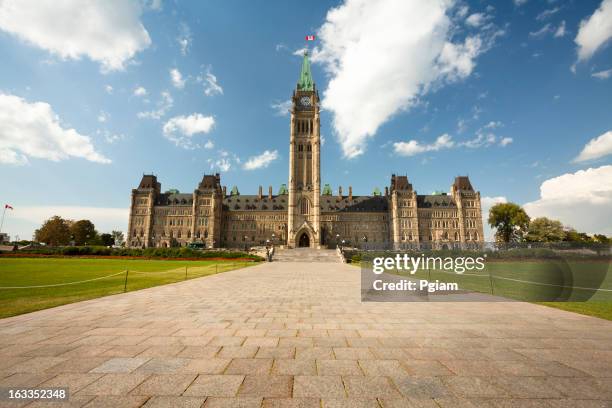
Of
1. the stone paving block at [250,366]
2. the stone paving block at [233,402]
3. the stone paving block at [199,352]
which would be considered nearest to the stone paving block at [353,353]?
the stone paving block at [250,366]

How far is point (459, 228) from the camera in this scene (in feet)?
298

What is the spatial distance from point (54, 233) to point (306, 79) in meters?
86.1

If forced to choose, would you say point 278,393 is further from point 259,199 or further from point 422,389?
point 259,199

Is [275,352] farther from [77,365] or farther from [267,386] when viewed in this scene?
[77,365]

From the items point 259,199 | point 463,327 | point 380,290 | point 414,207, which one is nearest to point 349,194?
point 414,207

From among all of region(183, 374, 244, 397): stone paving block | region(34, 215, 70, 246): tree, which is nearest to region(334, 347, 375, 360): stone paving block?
region(183, 374, 244, 397): stone paving block

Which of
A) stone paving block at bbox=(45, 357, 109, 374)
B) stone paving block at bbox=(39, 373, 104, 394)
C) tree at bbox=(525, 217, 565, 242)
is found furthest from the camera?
tree at bbox=(525, 217, 565, 242)

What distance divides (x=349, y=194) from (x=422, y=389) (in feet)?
329

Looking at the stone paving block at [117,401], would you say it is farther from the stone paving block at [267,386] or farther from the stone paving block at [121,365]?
the stone paving block at [267,386]

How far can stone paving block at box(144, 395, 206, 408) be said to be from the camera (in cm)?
323

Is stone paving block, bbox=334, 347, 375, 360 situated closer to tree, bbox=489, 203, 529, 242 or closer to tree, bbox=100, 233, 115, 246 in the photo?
tree, bbox=489, 203, 529, 242

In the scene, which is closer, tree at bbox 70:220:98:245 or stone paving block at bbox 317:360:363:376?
stone paving block at bbox 317:360:363:376

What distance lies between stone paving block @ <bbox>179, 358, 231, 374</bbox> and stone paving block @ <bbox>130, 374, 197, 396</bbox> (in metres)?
0.19

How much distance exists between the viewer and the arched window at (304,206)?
79.1 meters
